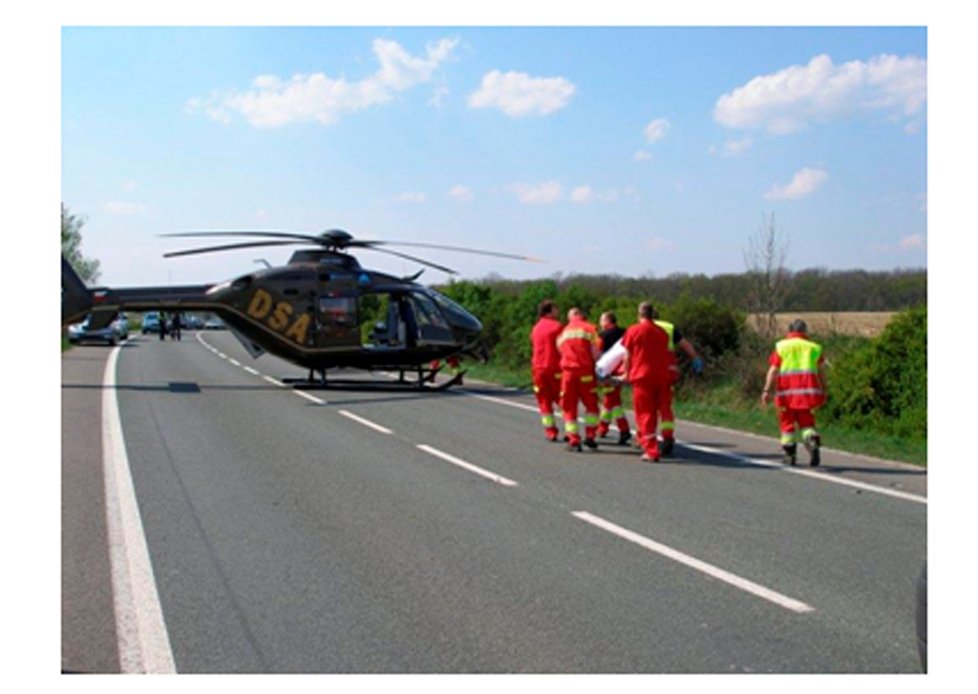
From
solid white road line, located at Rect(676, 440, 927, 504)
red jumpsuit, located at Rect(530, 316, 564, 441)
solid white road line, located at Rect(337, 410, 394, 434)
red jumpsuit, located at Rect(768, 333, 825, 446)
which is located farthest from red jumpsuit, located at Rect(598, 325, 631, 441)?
solid white road line, located at Rect(337, 410, 394, 434)

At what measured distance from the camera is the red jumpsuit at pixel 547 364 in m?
14.0

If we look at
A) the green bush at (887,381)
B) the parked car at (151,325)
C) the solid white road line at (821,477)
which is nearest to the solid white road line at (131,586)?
the solid white road line at (821,477)

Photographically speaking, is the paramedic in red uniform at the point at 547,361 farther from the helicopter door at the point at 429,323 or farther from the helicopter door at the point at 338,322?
the helicopter door at the point at 338,322

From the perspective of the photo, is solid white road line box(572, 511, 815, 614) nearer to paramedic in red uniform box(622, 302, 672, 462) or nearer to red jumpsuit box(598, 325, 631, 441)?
paramedic in red uniform box(622, 302, 672, 462)

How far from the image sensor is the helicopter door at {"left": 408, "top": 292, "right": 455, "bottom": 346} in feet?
74.4

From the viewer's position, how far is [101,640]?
586cm

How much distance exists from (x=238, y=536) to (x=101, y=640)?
8.48ft

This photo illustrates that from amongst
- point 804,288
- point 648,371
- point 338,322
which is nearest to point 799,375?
point 648,371

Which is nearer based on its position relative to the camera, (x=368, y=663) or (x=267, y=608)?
(x=368, y=663)

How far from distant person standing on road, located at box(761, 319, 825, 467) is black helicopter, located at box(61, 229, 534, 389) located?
11.4m

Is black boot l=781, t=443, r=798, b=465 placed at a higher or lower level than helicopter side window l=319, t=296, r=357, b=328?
lower

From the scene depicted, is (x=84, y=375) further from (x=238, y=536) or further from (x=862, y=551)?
(x=862, y=551)

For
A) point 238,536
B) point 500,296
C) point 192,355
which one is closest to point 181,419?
point 238,536

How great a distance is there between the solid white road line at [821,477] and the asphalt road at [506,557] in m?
0.05
